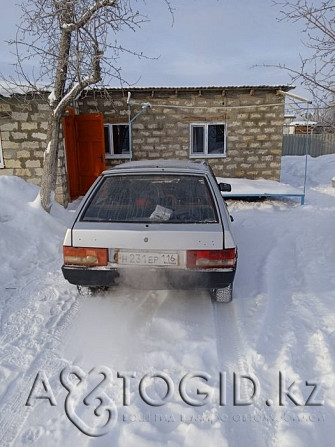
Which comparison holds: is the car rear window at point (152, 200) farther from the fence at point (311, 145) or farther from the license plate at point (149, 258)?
the fence at point (311, 145)

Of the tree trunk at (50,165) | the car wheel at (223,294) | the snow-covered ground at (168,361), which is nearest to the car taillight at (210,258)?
the car wheel at (223,294)

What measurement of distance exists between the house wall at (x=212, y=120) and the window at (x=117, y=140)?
0.84ft

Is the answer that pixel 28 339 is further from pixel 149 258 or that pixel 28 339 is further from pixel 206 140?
pixel 206 140

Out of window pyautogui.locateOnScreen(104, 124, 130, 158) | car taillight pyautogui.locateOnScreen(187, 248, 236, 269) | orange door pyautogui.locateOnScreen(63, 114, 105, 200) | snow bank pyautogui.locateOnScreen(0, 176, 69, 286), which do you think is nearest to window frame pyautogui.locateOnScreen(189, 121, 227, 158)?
window pyautogui.locateOnScreen(104, 124, 130, 158)

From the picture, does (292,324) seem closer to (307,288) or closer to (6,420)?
(307,288)

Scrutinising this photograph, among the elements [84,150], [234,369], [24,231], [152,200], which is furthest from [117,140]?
[234,369]

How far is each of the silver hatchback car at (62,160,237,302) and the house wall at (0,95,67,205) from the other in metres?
4.86

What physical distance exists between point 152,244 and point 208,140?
319 inches

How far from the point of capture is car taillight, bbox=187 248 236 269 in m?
2.69

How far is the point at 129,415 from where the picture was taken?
75.5 inches

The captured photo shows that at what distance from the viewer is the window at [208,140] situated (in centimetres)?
1007

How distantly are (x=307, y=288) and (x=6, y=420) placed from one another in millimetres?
3063

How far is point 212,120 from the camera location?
9859 millimetres

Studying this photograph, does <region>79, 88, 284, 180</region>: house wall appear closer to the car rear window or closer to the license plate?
the car rear window
